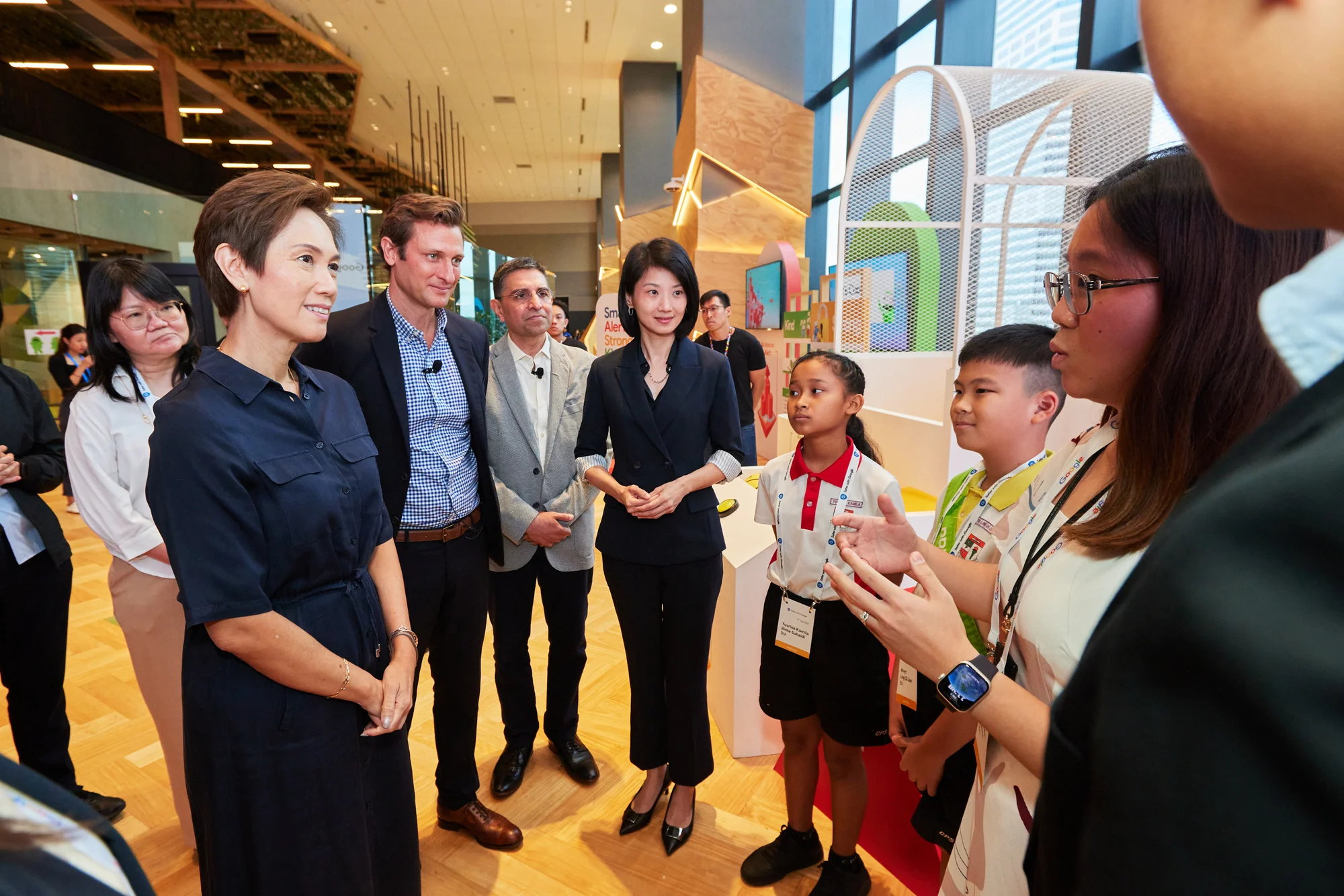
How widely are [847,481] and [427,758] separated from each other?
6.47 ft

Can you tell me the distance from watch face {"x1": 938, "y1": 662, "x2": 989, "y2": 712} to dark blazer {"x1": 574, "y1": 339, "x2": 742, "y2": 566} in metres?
1.23

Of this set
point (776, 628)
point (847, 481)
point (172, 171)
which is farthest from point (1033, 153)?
point (172, 171)

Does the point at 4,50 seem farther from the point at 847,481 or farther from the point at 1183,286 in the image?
the point at 1183,286

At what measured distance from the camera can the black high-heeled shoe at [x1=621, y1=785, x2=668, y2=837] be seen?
2203mm

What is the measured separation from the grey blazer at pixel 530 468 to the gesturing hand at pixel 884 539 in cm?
124

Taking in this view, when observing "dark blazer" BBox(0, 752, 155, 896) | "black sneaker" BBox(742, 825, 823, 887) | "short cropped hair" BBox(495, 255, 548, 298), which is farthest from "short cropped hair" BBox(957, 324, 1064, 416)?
"dark blazer" BBox(0, 752, 155, 896)

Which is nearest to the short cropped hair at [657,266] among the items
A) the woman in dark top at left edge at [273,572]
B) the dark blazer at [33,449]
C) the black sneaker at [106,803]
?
the woman in dark top at left edge at [273,572]

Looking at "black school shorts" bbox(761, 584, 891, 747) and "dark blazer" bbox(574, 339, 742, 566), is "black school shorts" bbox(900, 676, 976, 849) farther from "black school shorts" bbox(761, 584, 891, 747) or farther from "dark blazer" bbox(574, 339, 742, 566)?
"dark blazer" bbox(574, 339, 742, 566)

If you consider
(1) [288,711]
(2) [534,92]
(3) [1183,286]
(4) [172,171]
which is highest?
(2) [534,92]

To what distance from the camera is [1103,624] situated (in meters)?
0.33

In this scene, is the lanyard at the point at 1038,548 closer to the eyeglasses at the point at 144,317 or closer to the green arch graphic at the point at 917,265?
the eyeglasses at the point at 144,317

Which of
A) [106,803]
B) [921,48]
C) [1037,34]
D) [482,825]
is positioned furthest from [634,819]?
[921,48]

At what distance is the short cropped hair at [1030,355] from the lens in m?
1.73

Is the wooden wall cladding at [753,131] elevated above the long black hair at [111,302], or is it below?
above
